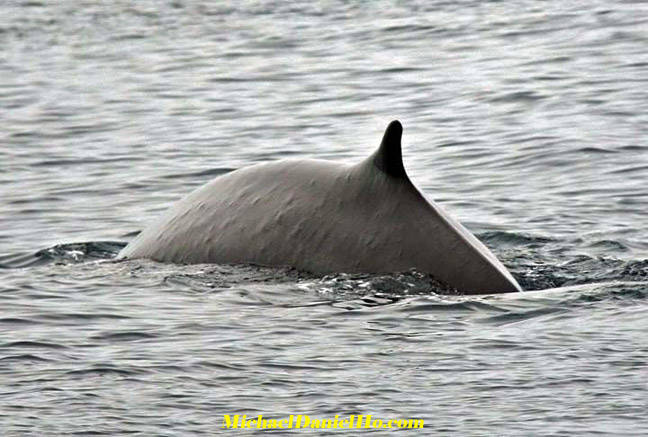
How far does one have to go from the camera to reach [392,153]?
8.90 m

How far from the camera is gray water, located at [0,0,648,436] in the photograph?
793 centimetres

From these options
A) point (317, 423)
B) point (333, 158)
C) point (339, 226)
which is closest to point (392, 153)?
point (339, 226)

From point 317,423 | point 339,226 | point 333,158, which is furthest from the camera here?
point 333,158

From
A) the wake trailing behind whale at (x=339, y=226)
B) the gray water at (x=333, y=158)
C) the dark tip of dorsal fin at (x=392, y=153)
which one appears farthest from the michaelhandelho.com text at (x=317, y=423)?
the dark tip of dorsal fin at (x=392, y=153)

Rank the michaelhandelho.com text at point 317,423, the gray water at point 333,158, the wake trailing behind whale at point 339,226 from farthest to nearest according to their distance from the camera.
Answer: the wake trailing behind whale at point 339,226
the gray water at point 333,158
the michaelhandelho.com text at point 317,423

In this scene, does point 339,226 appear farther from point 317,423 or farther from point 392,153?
point 317,423

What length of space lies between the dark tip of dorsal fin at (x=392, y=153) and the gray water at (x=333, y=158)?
21.6 inches

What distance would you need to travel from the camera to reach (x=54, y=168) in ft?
53.9

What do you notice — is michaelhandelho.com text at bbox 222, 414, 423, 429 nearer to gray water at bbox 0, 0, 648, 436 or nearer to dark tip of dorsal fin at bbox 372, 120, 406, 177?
gray water at bbox 0, 0, 648, 436

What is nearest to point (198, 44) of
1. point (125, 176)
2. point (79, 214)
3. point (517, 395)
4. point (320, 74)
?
point (320, 74)

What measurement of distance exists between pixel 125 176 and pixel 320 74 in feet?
22.4

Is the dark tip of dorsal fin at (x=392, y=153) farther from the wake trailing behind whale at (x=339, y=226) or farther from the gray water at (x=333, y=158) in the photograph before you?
the gray water at (x=333, y=158)

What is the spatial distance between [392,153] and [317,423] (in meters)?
1.87

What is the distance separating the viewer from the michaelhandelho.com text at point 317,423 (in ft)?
24.5
